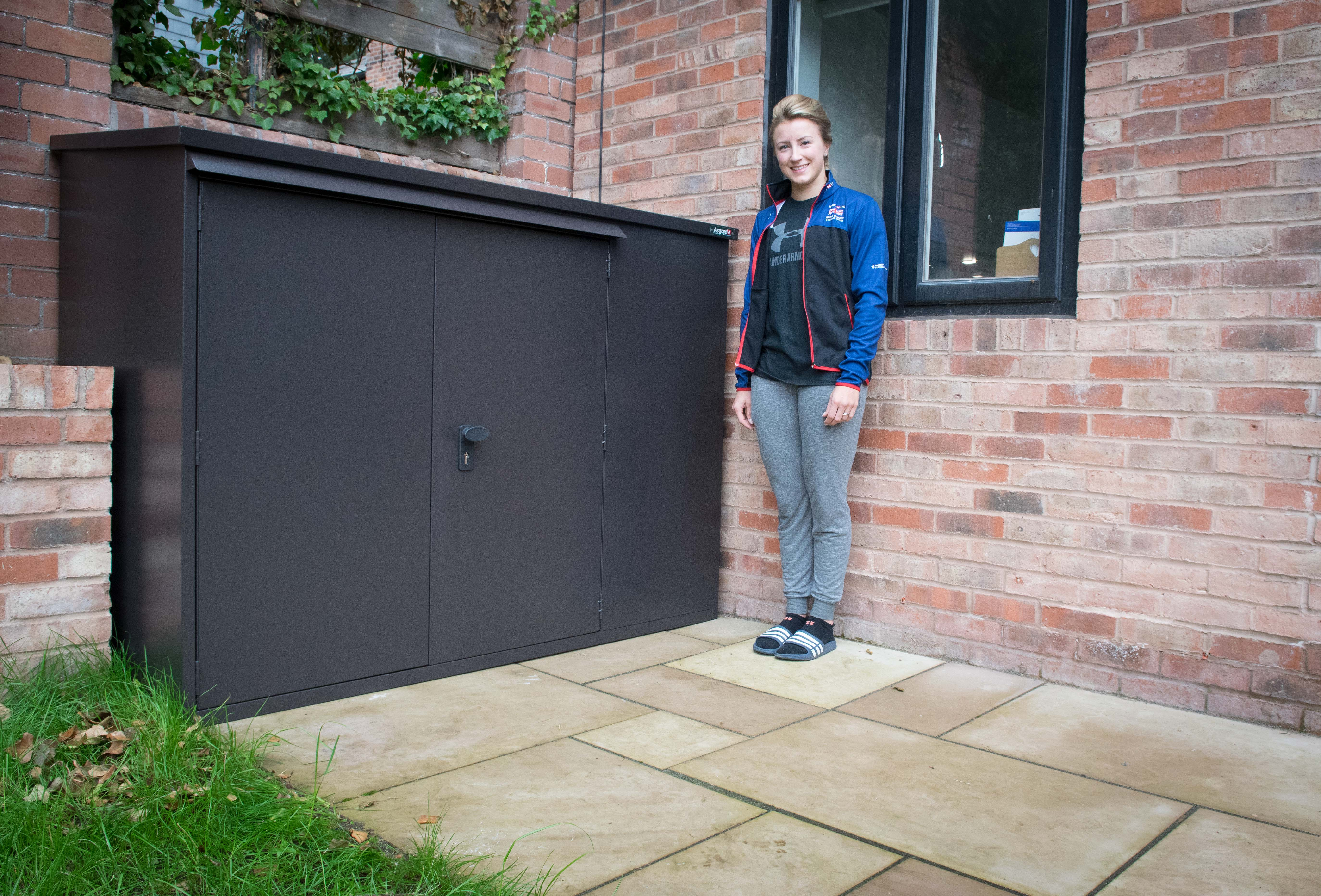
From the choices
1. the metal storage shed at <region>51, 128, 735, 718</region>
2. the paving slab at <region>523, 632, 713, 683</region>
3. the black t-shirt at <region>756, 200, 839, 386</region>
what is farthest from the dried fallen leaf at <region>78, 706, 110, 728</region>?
the black t-shirt at <region>756, 200, 839, 386</region>

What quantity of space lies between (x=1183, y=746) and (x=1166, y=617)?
465 mm

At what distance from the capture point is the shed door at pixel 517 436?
10.4ft

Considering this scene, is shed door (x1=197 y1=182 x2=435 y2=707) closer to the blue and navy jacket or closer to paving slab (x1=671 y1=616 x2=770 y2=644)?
paving slab (x1=671 y1=616 x2=770 y2=644)

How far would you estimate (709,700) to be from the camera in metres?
3.06

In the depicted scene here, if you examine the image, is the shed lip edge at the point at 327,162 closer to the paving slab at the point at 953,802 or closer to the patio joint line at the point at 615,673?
the patio joint line at the point at 615,673

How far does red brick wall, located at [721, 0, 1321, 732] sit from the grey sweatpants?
267 mm

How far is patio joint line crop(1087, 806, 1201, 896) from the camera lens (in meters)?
1.93

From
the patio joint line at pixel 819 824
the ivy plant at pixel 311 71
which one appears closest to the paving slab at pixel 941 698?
the patio joint line at pixel 819 824

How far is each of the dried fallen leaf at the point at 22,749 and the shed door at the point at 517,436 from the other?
44.1 inches

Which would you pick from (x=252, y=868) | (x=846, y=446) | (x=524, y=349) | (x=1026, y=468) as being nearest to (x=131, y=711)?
(x=252, y=868)

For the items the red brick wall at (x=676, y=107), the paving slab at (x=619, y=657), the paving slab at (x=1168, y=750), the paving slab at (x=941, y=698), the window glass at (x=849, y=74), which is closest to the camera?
the paving slab at (x=1168, y=750)

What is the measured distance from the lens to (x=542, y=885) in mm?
1854

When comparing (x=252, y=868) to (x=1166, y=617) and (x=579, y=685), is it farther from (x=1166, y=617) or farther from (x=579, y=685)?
(x=1166, y=617)

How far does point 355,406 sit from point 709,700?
1.36 m
